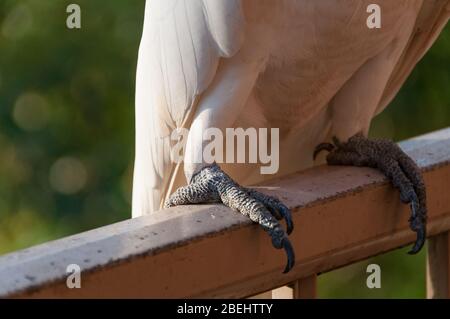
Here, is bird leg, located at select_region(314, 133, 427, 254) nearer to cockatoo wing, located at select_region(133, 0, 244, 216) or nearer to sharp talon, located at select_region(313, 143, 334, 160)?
sharp talon, located at select_region(313, 143, 334, 160)

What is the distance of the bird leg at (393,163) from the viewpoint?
4.86 feet

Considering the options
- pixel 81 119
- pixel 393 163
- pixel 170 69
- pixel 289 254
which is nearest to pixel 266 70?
pixel 170 69

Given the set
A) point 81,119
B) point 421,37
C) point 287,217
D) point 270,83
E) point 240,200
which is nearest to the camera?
point 287,217

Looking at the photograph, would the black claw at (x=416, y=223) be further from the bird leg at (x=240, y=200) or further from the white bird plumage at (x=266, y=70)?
the white bird plumage at (x=266, y=70)

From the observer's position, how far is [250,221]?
1.27 meters

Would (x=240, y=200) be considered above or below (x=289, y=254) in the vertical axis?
above

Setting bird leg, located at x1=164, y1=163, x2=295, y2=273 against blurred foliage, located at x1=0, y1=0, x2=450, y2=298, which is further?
blurred foliage, located at x1=0, y1=0, x2=450, y2=298

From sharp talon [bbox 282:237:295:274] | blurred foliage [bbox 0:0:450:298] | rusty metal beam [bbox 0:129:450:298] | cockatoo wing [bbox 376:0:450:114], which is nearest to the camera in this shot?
rusty metal beam [bbox 0:129:450:298]

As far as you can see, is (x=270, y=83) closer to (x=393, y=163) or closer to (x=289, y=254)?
(x=393, y=163)

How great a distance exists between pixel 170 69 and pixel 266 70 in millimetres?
165

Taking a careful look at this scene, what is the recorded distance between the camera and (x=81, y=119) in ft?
10.6

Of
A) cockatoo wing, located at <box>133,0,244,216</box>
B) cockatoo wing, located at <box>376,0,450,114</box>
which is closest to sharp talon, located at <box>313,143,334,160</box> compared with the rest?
cockatoo wing, located at <box>376,0,450,114</box>

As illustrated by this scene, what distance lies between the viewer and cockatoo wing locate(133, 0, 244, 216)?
157 centimetres

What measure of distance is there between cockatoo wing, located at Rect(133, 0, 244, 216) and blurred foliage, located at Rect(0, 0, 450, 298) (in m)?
1.31
